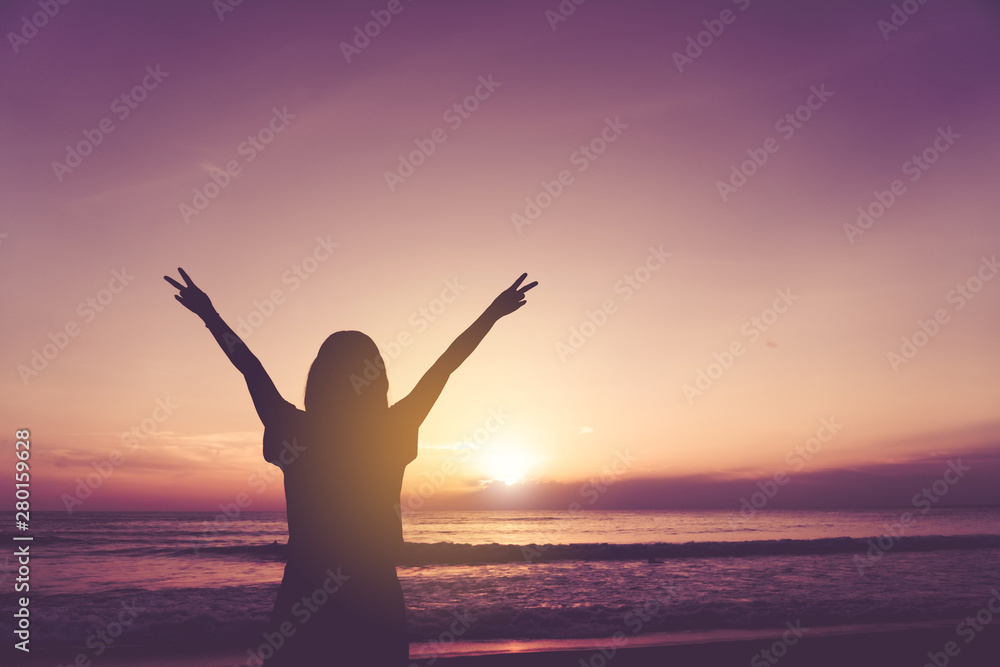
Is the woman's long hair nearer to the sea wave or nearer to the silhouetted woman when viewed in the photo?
the silhouetted woman

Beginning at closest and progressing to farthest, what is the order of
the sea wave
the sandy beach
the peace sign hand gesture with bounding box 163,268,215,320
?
the peace sign hand gesture with bounding box 163,268,215,320 → the sandy beach → the sea wave

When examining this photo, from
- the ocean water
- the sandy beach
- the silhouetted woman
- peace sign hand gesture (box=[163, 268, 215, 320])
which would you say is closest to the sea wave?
the ocean water

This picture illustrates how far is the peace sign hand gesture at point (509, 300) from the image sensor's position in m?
2.30

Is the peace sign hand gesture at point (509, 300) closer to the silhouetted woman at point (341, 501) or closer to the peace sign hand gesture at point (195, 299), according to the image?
the silhouetted woman at point (341, 501)

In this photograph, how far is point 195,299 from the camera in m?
2.23

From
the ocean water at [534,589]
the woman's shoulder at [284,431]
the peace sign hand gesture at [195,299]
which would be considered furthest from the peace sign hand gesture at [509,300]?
the ocean water at [534,589]

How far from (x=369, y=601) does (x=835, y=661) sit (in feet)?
31.6

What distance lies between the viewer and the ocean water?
11602mm

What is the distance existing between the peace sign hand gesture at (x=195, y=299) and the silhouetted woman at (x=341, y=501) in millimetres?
220

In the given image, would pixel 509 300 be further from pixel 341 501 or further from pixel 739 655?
pixel 739 655

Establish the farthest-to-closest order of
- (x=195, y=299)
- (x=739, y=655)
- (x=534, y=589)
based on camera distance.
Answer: (x=534, y=589), (x=739, y=655), (x=195, y=299)

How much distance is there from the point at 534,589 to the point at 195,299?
1523 centimetres

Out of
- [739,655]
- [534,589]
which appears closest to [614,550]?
[534,589]

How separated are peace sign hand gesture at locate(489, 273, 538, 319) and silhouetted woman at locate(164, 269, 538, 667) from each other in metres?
0.31
